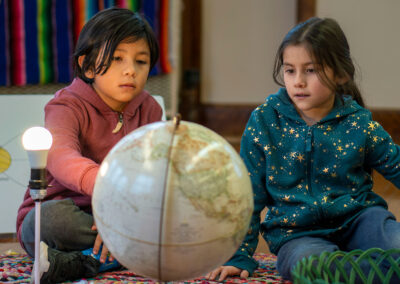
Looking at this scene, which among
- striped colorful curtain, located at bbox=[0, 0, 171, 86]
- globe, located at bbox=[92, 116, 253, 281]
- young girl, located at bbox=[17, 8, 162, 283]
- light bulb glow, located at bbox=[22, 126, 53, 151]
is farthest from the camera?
striped colorful curtain, located at bbox=[0, 0, 171, 86]

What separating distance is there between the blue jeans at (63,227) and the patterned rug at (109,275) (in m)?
0.09

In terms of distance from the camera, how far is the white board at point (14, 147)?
2.26 m

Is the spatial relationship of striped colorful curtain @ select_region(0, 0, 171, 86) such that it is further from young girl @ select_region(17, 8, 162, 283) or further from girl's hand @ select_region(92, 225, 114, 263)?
girl's hand @ select_region(92, 225, 114, 263)

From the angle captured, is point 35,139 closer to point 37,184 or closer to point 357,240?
point 37,184

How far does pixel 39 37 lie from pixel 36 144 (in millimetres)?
1764

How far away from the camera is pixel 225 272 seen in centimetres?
157

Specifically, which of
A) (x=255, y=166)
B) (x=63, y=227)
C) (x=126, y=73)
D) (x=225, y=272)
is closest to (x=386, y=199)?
(x=255, y=166)

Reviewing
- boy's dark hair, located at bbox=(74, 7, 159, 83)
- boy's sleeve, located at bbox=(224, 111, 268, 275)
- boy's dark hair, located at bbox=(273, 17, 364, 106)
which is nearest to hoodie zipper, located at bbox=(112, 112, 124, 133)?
boy's dark hair, located at bbox=(74, 7, 159, 83)

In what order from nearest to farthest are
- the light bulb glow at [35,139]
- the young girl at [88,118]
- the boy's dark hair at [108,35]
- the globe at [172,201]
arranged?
1. the globe at [172,201]
2. the light bulb glow at [35,139]
3. the young girl at [88,118]
4. the boy's dark hair at [108,35]

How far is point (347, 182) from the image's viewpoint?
1676 millimetres

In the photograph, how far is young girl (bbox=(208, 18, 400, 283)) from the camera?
5.34ft

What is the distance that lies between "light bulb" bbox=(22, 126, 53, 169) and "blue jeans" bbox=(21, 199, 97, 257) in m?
0.44

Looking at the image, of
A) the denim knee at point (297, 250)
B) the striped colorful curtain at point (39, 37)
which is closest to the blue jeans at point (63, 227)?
the denim knee at point (297, 250)

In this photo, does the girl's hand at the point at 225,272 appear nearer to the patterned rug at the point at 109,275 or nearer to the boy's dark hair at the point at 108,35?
the patterned rug at the point at 109,275
